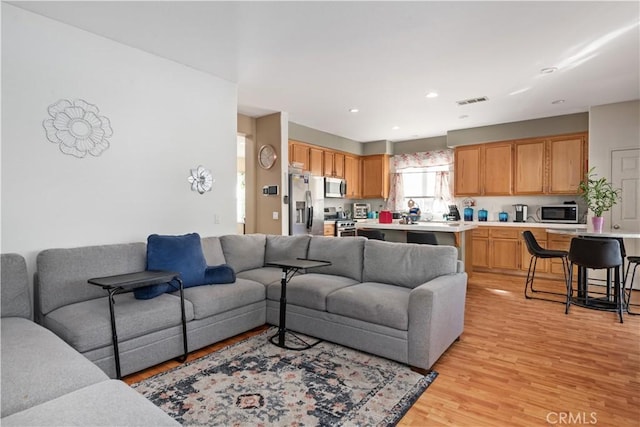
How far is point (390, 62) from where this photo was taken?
11.9 ft

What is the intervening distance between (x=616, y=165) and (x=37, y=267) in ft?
23.2

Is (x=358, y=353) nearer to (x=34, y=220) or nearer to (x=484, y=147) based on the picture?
(x=34, y=220)

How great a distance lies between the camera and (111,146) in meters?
3.22

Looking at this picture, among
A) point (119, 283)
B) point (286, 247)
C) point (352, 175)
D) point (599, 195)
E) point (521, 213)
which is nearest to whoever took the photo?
point (119, 283)

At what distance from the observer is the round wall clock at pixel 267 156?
18.3 ft

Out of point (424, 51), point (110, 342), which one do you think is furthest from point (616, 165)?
point (110, 342)

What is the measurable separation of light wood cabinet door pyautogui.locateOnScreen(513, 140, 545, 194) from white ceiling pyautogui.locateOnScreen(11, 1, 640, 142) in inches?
39.2

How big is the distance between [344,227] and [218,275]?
13.1 ft

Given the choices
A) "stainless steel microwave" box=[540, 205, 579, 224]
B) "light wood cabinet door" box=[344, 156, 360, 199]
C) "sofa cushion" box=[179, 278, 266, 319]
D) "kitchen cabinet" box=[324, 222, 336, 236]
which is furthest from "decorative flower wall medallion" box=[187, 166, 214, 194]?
"stainless steel microwave" box=[540, 205, 579, 224]

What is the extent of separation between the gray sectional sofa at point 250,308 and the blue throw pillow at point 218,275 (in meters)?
0.07

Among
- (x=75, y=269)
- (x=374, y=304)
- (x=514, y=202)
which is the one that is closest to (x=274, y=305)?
(x=374, y=304)

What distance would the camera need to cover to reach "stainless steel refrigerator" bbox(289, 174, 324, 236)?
5668 mm

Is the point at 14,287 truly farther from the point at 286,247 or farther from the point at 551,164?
the point at 551,164

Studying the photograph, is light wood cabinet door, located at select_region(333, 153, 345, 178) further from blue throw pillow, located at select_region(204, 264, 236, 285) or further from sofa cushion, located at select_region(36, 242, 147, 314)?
sofa cushion, located at select_region(36, 242, 147, 314)
